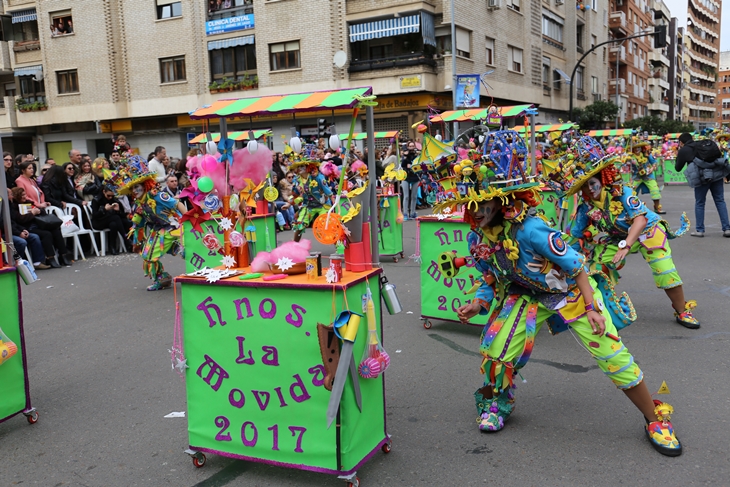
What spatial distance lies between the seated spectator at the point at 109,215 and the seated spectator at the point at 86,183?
171 millimetres

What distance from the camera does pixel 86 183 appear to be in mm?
12430

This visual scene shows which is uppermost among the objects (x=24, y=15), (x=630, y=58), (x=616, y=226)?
(x=24, y=15)

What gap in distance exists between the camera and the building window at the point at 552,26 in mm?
35906

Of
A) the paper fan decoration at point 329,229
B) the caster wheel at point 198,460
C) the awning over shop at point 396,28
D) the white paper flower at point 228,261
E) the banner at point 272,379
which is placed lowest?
the caster wheel at point 198,460

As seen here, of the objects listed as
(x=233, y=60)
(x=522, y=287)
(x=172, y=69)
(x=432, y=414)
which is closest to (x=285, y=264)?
(x=522, y=287)

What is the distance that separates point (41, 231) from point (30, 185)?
0.93 m

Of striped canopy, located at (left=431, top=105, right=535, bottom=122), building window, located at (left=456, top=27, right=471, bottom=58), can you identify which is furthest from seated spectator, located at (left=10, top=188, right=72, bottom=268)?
building window, located at (left=456, top=27, right=471, bottom=58)

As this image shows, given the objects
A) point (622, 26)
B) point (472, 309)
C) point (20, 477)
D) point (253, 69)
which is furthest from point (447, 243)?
point (622, 26)

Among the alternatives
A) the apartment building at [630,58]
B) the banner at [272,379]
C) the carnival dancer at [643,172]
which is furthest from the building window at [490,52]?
the banner at [272,379]

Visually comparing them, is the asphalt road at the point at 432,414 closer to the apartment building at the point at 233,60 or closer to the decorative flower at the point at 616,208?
the decorative flower at the point at 616,208

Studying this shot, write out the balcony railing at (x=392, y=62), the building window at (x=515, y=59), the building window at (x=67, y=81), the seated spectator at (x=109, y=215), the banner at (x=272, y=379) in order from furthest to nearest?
the building window at (x=67, y=81) < the building window at (x=515, y=59) < the balcony railing at (x=392, y=62) < the seated spectator at (x=109, y=215) < the banner at (x=272, y=379)

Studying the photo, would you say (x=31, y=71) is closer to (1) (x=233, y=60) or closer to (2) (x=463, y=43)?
(1) (x=233, y=60)

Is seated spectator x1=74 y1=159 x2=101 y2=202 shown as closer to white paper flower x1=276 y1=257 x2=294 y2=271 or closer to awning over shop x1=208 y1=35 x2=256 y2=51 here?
white paper flower x1=276 y1=257 x2=294 y2=271

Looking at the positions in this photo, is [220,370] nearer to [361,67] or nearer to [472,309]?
[472,309]
